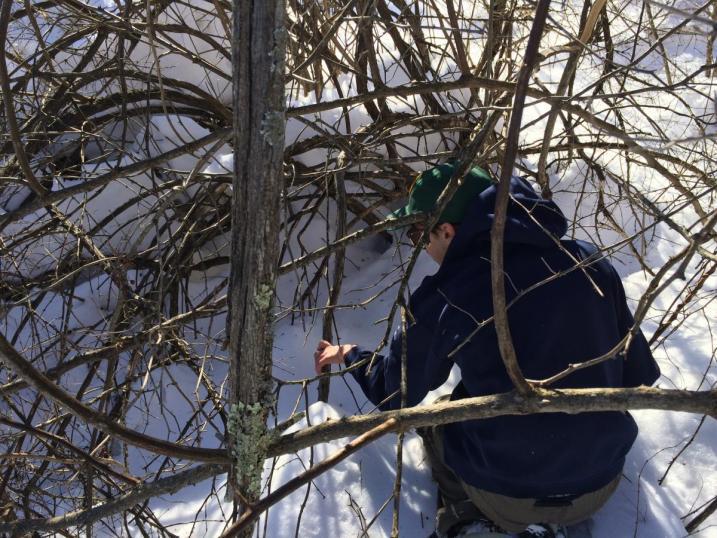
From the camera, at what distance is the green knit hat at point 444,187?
1973mm

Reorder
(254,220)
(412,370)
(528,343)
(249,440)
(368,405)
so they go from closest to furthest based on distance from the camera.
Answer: (254,220) → (249,440) → (528,343) → (412,370) → (368,405)

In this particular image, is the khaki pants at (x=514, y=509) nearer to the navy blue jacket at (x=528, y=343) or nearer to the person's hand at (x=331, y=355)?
the navy blue jacket at (x=528, y=343)

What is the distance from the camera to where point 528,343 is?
1.77 m

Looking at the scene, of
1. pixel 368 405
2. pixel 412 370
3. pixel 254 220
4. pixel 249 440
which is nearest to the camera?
pixel 254 220

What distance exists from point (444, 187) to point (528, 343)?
0.51m

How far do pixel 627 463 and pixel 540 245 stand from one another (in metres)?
0.89

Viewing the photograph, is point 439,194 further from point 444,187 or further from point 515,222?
point 515,222

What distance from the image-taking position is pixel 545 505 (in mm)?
1958

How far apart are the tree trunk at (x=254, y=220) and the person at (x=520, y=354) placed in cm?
42

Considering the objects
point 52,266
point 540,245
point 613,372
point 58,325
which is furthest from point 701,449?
point 58,325

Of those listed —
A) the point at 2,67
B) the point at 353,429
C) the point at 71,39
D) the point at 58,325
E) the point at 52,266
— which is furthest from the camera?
the point at 58,325

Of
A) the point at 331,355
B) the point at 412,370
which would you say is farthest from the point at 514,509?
the point at 331,355

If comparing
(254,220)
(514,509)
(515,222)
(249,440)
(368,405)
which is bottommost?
(514,509)

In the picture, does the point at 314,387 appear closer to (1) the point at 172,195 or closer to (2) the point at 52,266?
(1) the point at 172,195
